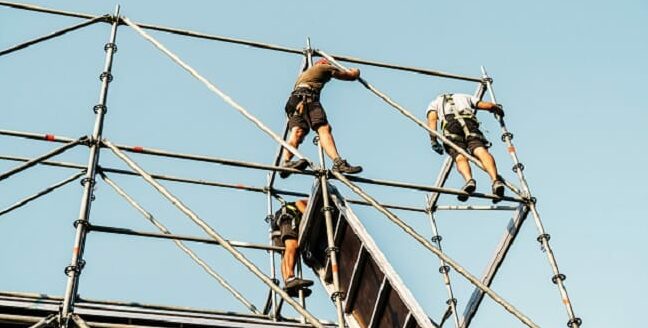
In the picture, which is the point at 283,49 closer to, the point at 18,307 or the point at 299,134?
the point at 299,134

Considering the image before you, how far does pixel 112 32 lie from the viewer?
32.8ft

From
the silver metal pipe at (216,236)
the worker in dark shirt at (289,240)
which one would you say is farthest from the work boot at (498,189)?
the silver metal pipe at (216,236)

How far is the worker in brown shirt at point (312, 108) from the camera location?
9.54 m

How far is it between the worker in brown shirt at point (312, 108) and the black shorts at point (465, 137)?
132 cm

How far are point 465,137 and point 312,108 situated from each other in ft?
5.84

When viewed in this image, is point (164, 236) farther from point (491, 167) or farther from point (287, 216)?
point (491, 167)

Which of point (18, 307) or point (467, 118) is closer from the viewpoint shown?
point (18, 307)

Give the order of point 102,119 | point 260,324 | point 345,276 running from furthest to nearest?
1. point 345,276
2. point 102,119
3. point 260,324

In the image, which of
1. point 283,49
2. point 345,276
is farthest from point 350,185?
point 283,49

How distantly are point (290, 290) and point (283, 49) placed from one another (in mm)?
3242

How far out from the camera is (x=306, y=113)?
1003cm

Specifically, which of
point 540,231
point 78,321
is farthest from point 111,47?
point 540,231

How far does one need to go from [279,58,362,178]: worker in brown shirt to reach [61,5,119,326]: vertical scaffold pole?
75.0 inches

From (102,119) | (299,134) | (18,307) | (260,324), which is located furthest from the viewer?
(299,134)
